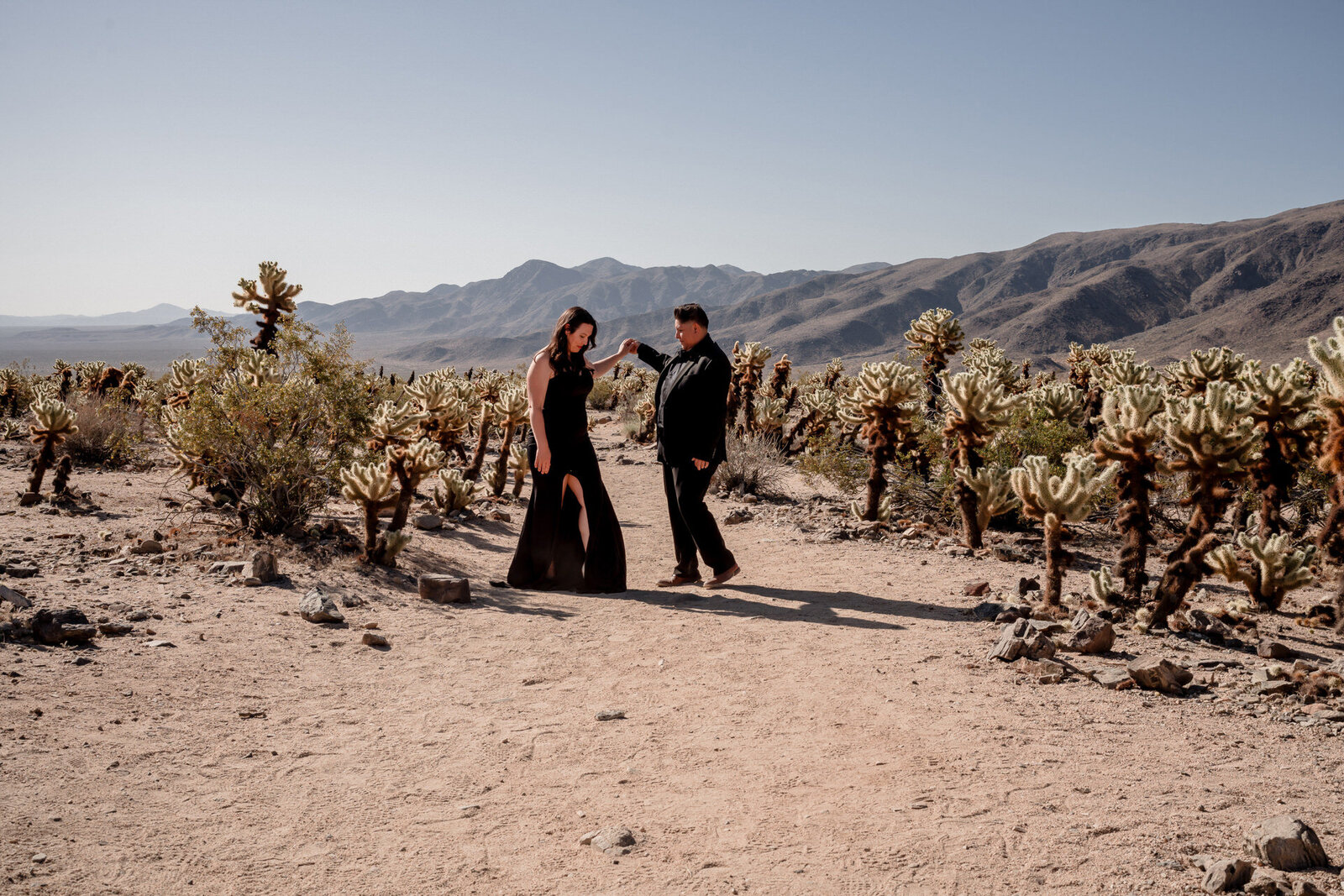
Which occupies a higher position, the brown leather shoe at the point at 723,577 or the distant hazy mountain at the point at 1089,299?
the distant hazy mountain at the point at 1089,299

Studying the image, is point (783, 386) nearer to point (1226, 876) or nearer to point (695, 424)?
point (695, 424)

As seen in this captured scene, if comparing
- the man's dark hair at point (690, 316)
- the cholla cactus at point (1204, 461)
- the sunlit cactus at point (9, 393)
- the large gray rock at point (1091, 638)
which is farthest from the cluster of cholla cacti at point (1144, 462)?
the sunlit cactus at point (9, 393)

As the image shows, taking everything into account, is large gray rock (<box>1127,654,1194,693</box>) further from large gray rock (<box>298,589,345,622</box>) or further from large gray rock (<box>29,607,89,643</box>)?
large gray rock (<box>29,607,89,643</box>)

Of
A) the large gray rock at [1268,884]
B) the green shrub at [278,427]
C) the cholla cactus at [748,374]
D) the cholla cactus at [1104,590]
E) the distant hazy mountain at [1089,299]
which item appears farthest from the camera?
the distant hazy mountain at [1089,299]

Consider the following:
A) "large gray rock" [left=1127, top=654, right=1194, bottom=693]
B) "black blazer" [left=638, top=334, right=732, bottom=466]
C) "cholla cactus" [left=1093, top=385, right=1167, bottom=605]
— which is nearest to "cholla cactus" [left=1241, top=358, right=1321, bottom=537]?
"cholla cactus" [left=1093, top=385, right=1167, bottom=605]

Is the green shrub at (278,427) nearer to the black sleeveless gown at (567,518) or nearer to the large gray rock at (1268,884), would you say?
the black sleeveless gown at (567,518)

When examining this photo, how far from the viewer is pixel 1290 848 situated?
2.62m

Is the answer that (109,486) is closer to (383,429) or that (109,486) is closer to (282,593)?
(383,429)

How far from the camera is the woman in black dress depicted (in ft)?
21.2

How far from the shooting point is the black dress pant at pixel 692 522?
6.62 m

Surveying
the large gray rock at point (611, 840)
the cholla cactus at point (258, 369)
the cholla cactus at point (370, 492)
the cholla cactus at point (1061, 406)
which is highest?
the cholla cactus at point (258, 369)

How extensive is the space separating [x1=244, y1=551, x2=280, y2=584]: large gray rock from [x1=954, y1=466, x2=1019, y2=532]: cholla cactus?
6.37 m

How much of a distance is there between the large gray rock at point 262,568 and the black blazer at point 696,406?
3226 mm

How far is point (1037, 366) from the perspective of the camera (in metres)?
62.4
